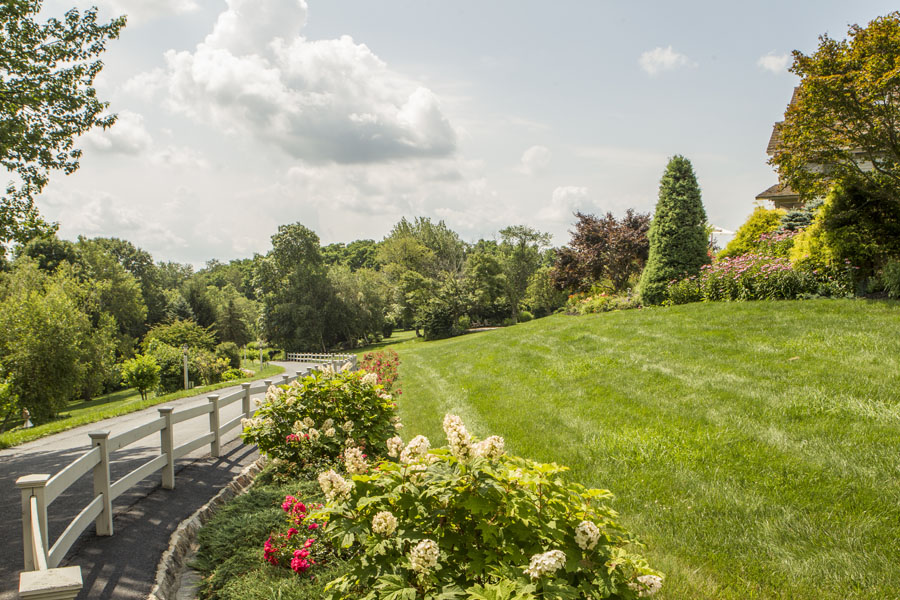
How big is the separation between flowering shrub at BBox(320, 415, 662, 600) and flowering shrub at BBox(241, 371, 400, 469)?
123 inches

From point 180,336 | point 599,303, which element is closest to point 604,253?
point 599,303

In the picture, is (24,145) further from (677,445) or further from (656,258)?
(656,258)

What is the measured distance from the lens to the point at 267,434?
5555mm

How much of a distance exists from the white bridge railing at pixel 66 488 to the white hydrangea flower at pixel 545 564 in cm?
174

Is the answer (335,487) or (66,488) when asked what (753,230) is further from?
(66,488)

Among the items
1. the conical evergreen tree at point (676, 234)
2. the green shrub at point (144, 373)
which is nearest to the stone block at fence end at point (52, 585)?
the conical evergreen tree at point (676, 234)

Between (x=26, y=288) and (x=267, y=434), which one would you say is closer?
(x=267, y=434)

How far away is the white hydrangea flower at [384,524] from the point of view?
7.02 feet

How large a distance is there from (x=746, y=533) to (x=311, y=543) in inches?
131

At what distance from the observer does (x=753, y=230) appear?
53.4ft

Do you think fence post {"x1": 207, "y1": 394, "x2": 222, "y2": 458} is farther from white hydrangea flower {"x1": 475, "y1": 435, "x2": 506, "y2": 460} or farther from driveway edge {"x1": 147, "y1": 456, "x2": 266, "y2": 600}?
white hydrangea flower {"x1": 475, "y1": 435, "x2": 506, "y2": 460}

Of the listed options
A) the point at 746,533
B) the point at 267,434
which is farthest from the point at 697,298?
the point at 267,434

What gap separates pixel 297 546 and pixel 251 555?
417 millimetres

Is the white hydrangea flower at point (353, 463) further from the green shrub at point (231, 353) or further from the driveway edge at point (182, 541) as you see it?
the green shrub at point (231, 353)
